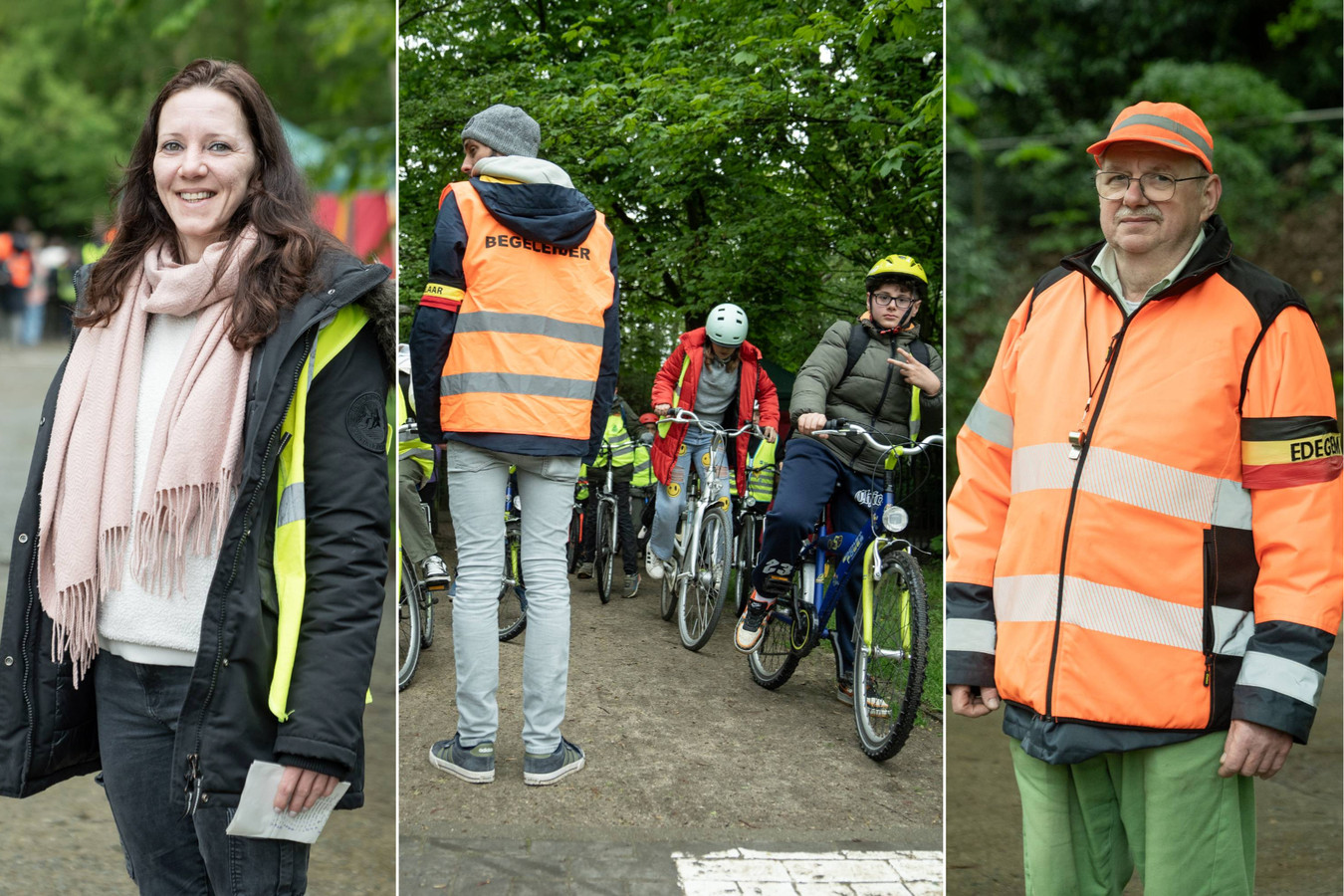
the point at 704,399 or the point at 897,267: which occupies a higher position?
the point at 897,267

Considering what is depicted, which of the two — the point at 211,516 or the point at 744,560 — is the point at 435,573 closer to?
the point at 744,560

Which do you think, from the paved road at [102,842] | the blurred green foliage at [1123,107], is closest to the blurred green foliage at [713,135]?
the paved road at [102,842]

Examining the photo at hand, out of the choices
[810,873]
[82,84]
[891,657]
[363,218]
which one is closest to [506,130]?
[891,657]

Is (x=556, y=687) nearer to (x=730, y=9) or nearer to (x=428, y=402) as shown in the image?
(x=428, y=402)

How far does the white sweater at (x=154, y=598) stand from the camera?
2162 mm

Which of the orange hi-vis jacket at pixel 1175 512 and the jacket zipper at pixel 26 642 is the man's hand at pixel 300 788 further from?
the orange hi-vis jacket at pixel 1175 512

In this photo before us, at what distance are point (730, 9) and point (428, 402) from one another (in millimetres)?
1025

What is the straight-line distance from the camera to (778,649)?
2.91 metres

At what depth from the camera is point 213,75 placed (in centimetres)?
227

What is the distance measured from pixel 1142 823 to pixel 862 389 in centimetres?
102

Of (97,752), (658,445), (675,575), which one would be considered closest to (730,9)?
(658,445)

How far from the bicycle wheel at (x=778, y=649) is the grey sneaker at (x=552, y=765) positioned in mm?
412

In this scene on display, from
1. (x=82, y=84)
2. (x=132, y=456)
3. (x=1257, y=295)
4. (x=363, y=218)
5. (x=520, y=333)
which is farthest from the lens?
(x=82, y=84)

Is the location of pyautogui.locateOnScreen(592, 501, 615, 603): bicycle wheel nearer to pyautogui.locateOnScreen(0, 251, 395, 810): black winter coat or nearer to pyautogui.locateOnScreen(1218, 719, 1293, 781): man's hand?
pyautogui.locateOnScreen(0, 251, 395, 810): black winter coat
